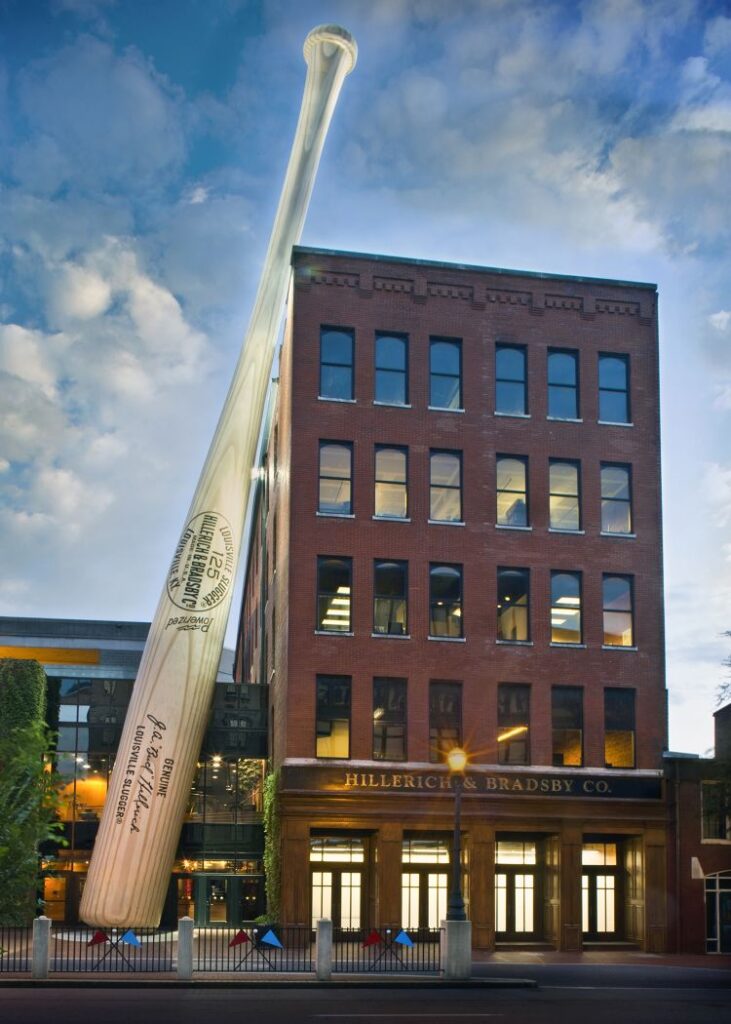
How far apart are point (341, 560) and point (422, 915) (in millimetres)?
Result: 11117

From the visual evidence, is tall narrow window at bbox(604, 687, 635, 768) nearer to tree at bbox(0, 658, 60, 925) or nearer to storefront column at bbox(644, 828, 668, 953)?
storefront column at bbox(644, 828, 668, 953)

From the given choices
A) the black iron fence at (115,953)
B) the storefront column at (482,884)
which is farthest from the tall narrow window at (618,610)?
the black iron fence at (115,953)

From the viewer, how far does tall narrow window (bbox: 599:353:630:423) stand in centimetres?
4466

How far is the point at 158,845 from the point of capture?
3891 centimetres

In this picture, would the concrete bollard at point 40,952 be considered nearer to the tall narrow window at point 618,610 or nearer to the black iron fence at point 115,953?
the black iron fence at point 115,953

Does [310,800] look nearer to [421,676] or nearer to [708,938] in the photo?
[421,676]

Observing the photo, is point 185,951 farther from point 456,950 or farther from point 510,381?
point 510,381

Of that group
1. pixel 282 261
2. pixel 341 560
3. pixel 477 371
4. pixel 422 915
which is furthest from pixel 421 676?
pixel 282 261

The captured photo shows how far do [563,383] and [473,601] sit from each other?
808 cm

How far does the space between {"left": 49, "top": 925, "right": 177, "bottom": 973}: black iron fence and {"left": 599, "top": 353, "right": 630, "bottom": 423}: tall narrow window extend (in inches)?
850

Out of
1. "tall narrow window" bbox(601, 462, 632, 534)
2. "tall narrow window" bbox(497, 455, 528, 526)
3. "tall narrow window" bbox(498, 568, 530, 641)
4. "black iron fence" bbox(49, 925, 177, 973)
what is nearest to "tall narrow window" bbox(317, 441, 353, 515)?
"tall narrow window" bbox(497, 455, 528, 526)

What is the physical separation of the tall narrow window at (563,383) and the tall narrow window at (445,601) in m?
6.44

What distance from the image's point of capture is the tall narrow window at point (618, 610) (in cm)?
4338

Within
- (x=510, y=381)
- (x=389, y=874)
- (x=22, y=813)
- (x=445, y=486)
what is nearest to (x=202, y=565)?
(x=445, y=486)
